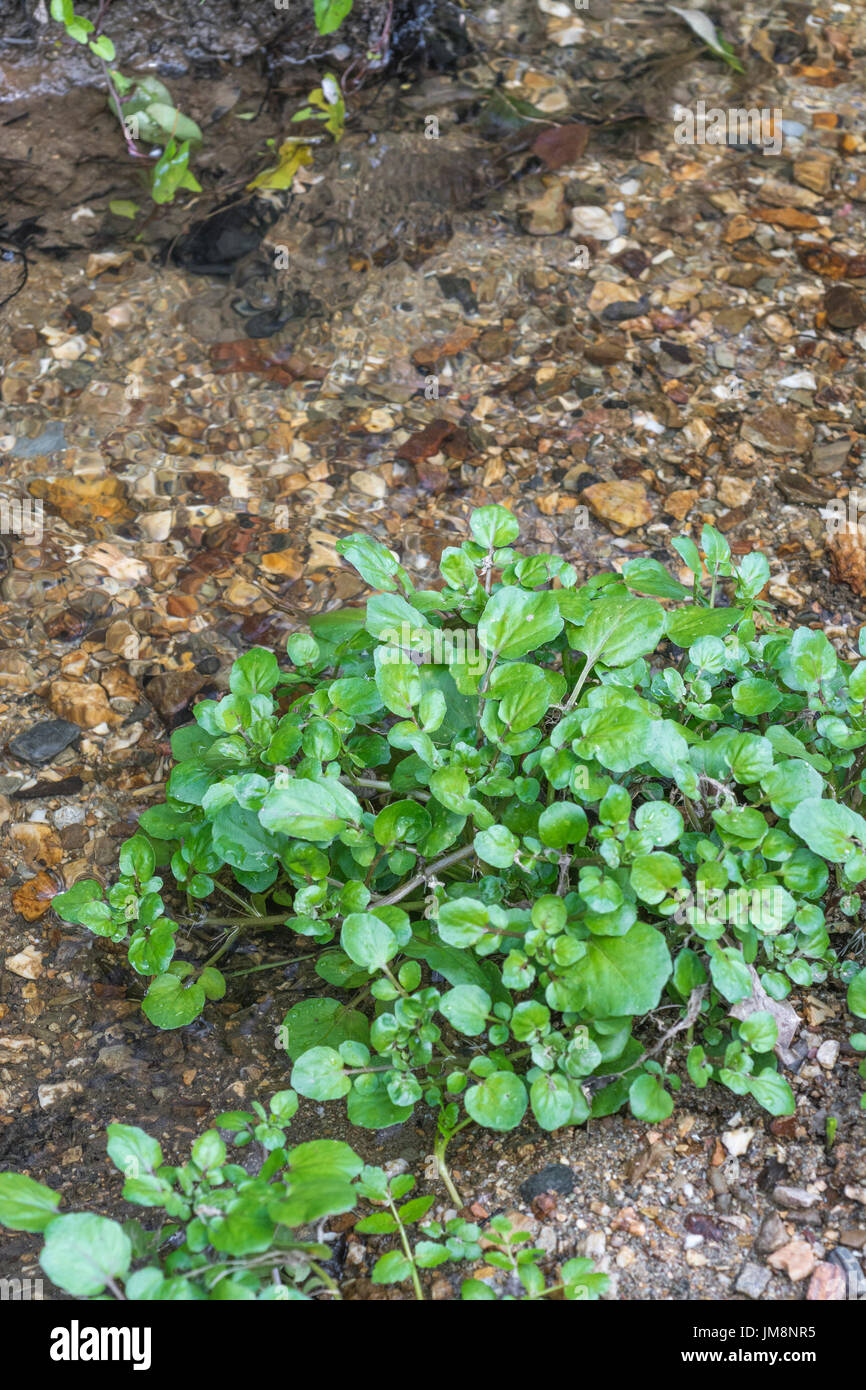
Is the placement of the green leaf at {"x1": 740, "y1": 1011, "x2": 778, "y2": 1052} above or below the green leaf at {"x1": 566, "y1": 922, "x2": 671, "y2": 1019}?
below

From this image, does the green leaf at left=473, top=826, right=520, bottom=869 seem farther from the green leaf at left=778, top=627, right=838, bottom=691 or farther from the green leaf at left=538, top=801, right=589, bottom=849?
the green leaf at left=778, top=627, right=838, bottom=691

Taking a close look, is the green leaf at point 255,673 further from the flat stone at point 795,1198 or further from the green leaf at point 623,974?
the flat stone at point 795,1198

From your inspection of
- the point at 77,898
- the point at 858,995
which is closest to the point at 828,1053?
the point at 858,995

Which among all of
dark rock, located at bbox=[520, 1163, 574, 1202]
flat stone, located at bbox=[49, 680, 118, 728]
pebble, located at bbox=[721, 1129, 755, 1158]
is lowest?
flat stone, located at bbox=[49, 680, 118, 728]

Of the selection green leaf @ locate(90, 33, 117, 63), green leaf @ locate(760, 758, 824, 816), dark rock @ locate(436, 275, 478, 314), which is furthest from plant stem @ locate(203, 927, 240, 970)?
green leaf @ locate(90, 33, 117, 63)

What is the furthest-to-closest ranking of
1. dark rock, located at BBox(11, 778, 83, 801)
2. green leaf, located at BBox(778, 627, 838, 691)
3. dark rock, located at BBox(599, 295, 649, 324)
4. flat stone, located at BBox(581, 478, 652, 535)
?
dark rock, located at BBox(599, 295, 649, 324), flat stone, located at BBox(581, 478, 652, 535), dark rock, located at BBox(11, 778, 83, 801), green leaf, located at BBox(778, 627, 838, 691)

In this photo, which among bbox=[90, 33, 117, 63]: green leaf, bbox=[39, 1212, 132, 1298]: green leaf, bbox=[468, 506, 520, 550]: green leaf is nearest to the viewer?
bbox=[39, 1212, 132, 1298]: green leaf
